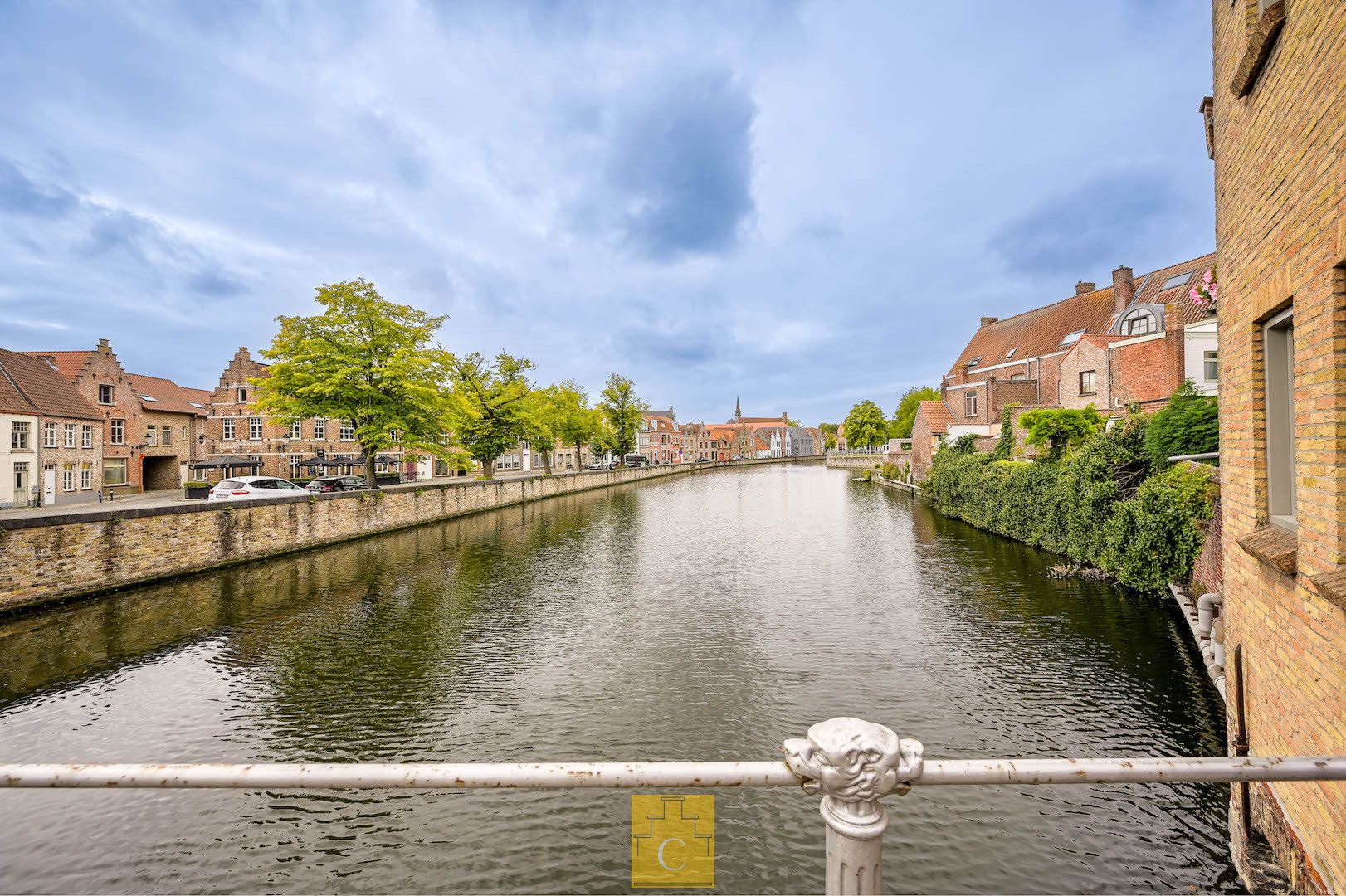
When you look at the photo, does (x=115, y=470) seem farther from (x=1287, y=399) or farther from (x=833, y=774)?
(x=1287, y=399)

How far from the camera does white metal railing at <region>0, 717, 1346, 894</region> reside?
1.65 m

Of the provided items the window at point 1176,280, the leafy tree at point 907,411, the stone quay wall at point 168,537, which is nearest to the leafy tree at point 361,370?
the stone quay wall at point 168,537

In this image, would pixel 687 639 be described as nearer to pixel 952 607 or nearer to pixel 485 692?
pixel 485 692

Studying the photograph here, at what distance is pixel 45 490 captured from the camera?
27.1 meters

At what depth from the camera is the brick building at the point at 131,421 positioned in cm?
3466

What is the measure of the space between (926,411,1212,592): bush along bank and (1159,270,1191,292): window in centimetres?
2070

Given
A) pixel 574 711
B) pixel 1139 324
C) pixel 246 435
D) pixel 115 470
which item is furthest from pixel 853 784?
pixel 246 435

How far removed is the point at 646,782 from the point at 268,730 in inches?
359

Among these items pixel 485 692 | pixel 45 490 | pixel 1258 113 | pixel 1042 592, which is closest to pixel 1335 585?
pixel 1258 113

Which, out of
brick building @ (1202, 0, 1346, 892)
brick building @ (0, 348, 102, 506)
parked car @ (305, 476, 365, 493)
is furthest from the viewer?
parked car @ (305, 476, 365, 493)

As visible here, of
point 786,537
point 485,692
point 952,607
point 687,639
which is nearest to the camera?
point 485,692

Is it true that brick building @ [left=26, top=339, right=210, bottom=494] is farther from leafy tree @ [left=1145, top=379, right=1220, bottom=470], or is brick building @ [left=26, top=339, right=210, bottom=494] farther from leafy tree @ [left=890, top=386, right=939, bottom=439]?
Result: leafy tree @ [left=890, top=386, right=939, bottom=439]

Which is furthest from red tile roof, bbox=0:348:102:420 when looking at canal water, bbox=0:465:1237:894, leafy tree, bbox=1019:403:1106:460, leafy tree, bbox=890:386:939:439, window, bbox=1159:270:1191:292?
leafy tree, bbox=890:386:939:439

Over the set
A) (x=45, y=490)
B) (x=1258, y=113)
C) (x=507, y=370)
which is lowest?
(x=45, y=490)
